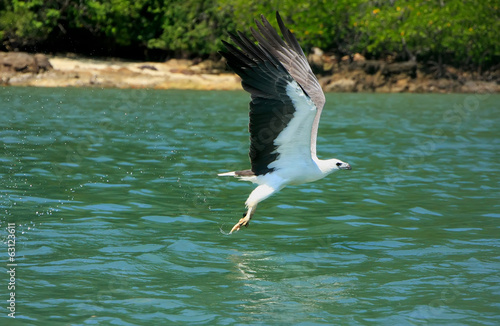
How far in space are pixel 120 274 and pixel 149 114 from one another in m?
13.2

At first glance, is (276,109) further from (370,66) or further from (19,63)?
(370,66)

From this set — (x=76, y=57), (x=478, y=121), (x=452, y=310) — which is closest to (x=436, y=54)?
(x=478, y=121)

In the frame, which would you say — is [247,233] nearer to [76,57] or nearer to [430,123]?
[430,123]

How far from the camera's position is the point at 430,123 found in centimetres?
1952

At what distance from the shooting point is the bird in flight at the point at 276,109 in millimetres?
6609

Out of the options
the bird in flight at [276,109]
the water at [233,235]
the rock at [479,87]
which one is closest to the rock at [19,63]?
the water at [233,235]

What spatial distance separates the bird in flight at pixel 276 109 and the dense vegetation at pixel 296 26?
77.2 ft

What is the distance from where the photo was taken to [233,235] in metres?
7.96

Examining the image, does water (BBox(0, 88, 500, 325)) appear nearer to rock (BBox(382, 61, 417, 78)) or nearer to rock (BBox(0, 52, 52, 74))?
rock (BBox(0, 52, 52, 74))

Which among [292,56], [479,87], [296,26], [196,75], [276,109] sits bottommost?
[479,87]

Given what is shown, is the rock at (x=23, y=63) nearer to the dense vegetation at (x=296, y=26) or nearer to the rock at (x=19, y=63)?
the rock at (x=19, y=63)

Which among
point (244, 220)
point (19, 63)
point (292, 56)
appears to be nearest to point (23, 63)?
point (19, 63)

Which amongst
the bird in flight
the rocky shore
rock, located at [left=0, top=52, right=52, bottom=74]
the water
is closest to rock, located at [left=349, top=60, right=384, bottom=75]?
the rocky shore

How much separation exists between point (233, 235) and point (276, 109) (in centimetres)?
185
